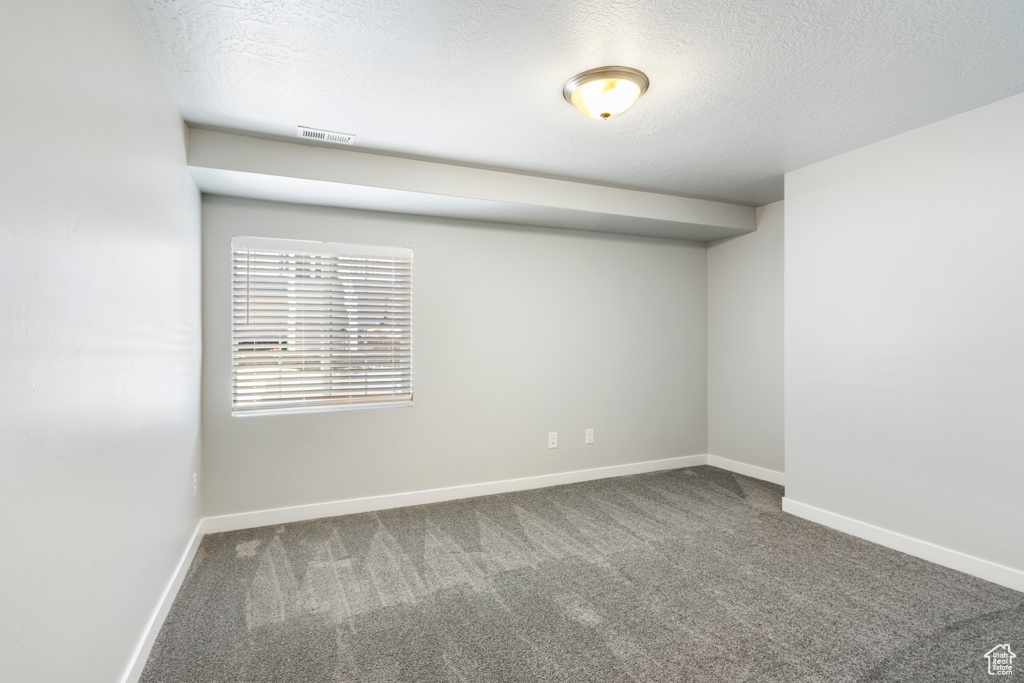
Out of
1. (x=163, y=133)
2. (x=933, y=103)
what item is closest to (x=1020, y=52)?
(x=933, y=103)

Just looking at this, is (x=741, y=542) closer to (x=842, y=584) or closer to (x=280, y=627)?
(x=842, y=584)

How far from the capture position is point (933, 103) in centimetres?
261

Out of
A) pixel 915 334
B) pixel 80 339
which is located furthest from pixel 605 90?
pixel 915 334

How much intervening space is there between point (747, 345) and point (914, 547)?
6.88ft

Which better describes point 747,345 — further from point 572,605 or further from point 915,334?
point 572,605

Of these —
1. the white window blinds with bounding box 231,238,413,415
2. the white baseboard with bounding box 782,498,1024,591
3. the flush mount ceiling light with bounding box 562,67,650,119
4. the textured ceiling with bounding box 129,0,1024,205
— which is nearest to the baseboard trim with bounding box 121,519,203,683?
the white window blinds with bounding box 231,238,413,415

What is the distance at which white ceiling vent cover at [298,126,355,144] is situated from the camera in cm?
286

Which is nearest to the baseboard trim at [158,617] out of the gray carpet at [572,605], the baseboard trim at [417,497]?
the gray carpet at [572,605]

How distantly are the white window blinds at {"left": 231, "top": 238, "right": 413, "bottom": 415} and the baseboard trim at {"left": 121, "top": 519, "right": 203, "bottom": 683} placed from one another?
97cm

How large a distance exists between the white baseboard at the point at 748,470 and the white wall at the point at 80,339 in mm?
4344

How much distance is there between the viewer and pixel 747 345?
4.68m

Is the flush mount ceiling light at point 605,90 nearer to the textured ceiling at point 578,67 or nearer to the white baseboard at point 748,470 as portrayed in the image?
the textured ceiling at point 578,67

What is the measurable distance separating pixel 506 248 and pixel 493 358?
3.00ft

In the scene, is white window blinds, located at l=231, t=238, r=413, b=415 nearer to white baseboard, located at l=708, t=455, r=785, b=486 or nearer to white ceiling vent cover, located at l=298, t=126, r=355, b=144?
white ceiling vent cover, located at l=298, t=126, r=355, b=144
